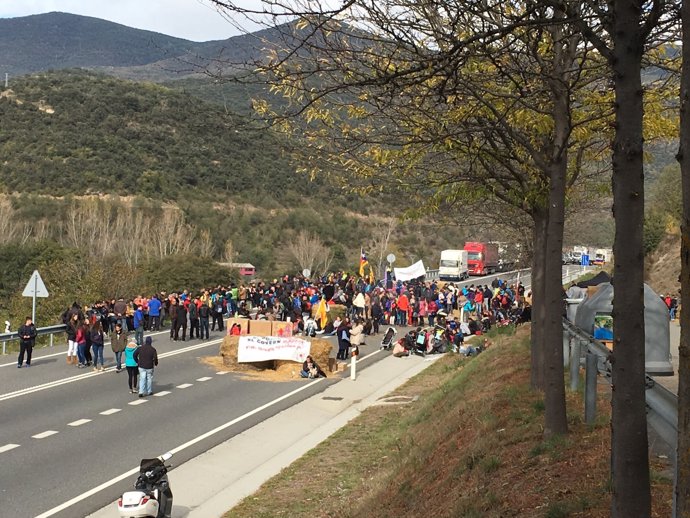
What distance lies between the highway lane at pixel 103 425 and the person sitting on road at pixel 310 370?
0.56 m

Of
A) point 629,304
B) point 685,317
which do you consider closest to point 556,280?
point 629,304

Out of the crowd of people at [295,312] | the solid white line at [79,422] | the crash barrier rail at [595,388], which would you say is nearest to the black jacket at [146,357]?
the solid white line at [79,422]

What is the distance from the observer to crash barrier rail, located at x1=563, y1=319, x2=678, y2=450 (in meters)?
6.56

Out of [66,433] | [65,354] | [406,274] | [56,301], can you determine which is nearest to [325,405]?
[66,433]

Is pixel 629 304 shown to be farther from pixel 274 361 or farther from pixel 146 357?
pixel 274 361

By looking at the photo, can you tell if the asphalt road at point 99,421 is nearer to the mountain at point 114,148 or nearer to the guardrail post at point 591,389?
the guardrail post at point 591,389

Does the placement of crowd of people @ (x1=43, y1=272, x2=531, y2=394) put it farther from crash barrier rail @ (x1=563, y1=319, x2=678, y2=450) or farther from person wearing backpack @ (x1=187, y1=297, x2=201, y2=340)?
crash barrier rail @ (x1=563, y1=319, x2=678, y2=450)

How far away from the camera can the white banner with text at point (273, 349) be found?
22828 mm

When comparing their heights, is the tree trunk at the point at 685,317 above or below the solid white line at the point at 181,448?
above

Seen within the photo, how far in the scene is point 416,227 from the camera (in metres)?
97.0

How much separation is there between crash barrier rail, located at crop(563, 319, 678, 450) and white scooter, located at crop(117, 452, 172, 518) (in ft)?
16.9

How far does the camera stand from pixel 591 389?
9.59 meters

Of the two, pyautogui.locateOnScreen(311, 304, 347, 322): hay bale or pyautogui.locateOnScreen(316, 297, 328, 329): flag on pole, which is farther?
pyautogui.locateOnScreen(311, 304, 347, 322): hay bale

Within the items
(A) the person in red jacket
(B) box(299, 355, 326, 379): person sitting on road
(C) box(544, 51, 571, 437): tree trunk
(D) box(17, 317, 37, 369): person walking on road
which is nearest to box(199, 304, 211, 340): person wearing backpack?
(B) box(299, 355, 326, 379): person sitting on road
